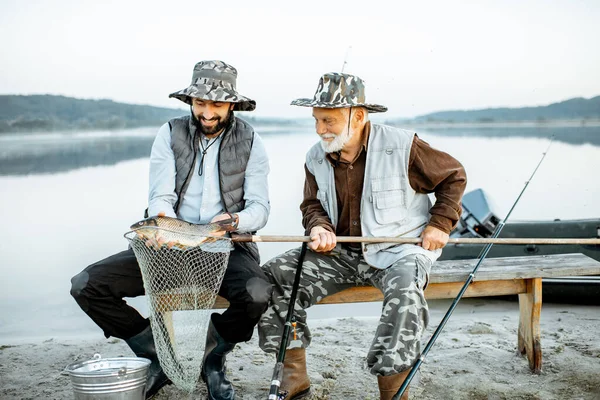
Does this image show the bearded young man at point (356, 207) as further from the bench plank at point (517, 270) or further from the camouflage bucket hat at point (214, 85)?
the camouflage bucket hat at point (214, 85)

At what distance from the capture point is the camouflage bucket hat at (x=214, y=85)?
3.90 metres

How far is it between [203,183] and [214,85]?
557 mm

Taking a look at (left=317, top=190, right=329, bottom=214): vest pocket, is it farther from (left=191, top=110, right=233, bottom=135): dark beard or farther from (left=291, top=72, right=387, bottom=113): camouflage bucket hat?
(left=191, top=110, right=233, bottom=135): dark beard

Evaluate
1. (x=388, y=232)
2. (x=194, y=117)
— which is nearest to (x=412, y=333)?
(x=388, y=232)

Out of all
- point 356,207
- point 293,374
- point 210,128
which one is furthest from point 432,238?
point 210,128

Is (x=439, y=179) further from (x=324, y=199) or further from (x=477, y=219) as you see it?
(x=477, y=219)

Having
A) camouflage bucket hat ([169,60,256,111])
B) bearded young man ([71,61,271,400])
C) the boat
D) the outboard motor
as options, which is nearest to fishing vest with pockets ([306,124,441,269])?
bearded young man ([71,61,271,400])

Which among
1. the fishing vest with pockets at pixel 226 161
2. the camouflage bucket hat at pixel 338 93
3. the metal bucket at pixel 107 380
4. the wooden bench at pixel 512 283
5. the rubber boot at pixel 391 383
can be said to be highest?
the camouflage bucket hat at pixel 338 93

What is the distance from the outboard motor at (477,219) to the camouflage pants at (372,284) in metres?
3.40

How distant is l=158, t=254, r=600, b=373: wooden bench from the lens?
12.8 ft

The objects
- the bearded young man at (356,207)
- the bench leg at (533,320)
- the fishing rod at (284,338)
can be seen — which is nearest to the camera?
the fishing rod at (284,338)

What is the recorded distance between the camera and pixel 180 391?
3814mm

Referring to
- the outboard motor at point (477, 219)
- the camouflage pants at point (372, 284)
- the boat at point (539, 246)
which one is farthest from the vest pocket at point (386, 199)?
the outboard motor at point (477, 219)

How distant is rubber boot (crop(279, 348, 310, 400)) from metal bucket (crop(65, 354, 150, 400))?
2.52 ft
